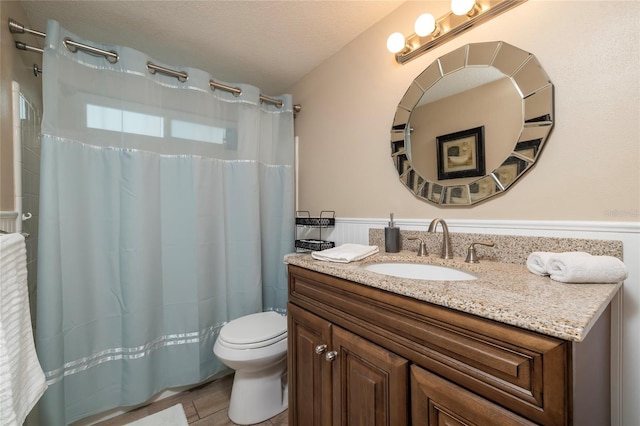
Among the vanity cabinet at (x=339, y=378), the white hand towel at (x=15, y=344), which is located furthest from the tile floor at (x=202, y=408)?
the white hand towel at (x=15, y=344)

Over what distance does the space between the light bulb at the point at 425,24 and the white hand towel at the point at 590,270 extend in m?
1.10

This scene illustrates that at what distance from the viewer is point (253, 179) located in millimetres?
1859

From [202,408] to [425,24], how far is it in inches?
94.2

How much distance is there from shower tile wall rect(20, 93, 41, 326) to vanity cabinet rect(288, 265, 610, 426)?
1417mm

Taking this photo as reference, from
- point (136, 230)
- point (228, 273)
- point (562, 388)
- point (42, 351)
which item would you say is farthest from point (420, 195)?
point (42, 351)

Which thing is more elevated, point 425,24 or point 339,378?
point 425,24

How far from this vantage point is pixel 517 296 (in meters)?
0.61

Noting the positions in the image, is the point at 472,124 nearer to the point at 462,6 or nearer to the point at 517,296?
the point at 462,6

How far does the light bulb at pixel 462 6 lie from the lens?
42.3 inches

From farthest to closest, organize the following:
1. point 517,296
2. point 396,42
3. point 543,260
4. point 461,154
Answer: point 396,42, point 461,154, point 543,260, point 517,296

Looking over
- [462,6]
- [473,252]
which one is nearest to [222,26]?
[462,6]

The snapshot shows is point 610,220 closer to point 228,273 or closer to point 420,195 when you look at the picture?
point 420,195

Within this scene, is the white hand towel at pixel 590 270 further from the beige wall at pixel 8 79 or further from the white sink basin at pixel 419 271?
the beige wall at pixel 8 79

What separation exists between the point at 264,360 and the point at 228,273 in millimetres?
658
